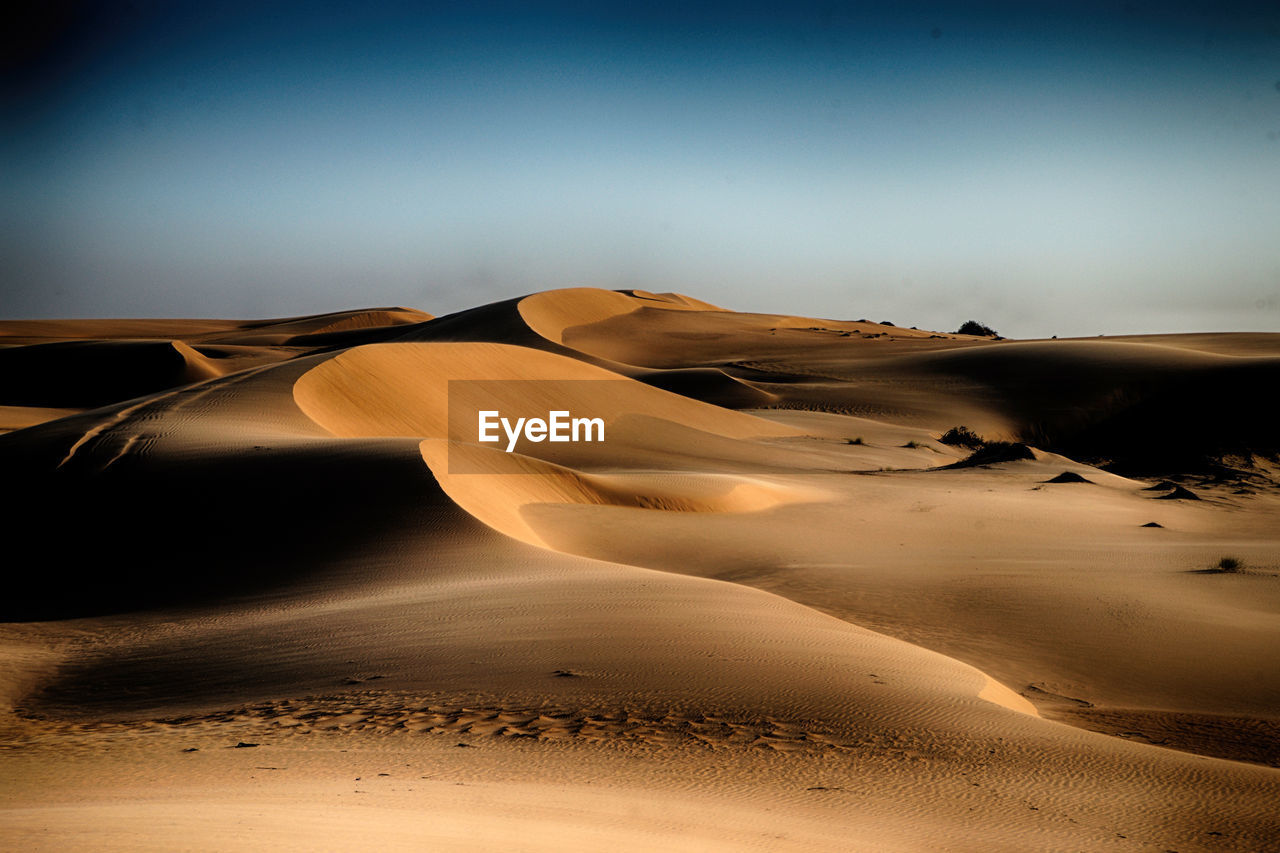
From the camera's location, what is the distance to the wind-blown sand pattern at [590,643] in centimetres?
→ 411

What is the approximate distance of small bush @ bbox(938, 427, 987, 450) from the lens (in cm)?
3162

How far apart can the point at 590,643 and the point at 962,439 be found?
28.0 m

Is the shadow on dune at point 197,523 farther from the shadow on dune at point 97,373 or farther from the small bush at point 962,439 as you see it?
the shadow on dune at point 97,373

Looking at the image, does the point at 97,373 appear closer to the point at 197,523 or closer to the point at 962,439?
the point at 197,523

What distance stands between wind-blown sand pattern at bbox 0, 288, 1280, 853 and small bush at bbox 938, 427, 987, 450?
9.40 meters

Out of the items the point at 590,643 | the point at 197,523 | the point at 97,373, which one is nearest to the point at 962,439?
the point at 197,523

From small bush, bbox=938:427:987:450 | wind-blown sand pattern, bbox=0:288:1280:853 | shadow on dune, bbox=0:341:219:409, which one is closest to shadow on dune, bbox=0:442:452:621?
wind-blown sand pattern, bbox=0:288:1280:853

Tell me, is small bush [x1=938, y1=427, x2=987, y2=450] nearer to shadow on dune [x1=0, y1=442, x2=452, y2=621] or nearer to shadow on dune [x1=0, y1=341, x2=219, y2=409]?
shadow on dune [x1=0, y1=442, x2=452, y2=621]

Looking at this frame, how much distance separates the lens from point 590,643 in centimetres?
637

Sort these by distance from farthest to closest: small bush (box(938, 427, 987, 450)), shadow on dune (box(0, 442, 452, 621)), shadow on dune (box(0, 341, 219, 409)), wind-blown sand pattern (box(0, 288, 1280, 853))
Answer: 1. shadow on dune (box(0, 341, 219, 409))
2. small bush (box(938, 427, 987, 450))
3. shadow on dune (box(0, 442, 452, 621))
4. wind-blown sand pattern (box(0, 288, 1280, 853))

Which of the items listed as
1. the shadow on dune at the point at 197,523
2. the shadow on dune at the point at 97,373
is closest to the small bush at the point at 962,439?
the shadow on dune at the point at 197,523

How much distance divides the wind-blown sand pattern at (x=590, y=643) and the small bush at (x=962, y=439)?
370 inches

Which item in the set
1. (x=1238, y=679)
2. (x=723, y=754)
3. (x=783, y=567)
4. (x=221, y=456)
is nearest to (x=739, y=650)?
(x=723, y=754)

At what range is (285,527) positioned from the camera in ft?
34.7
